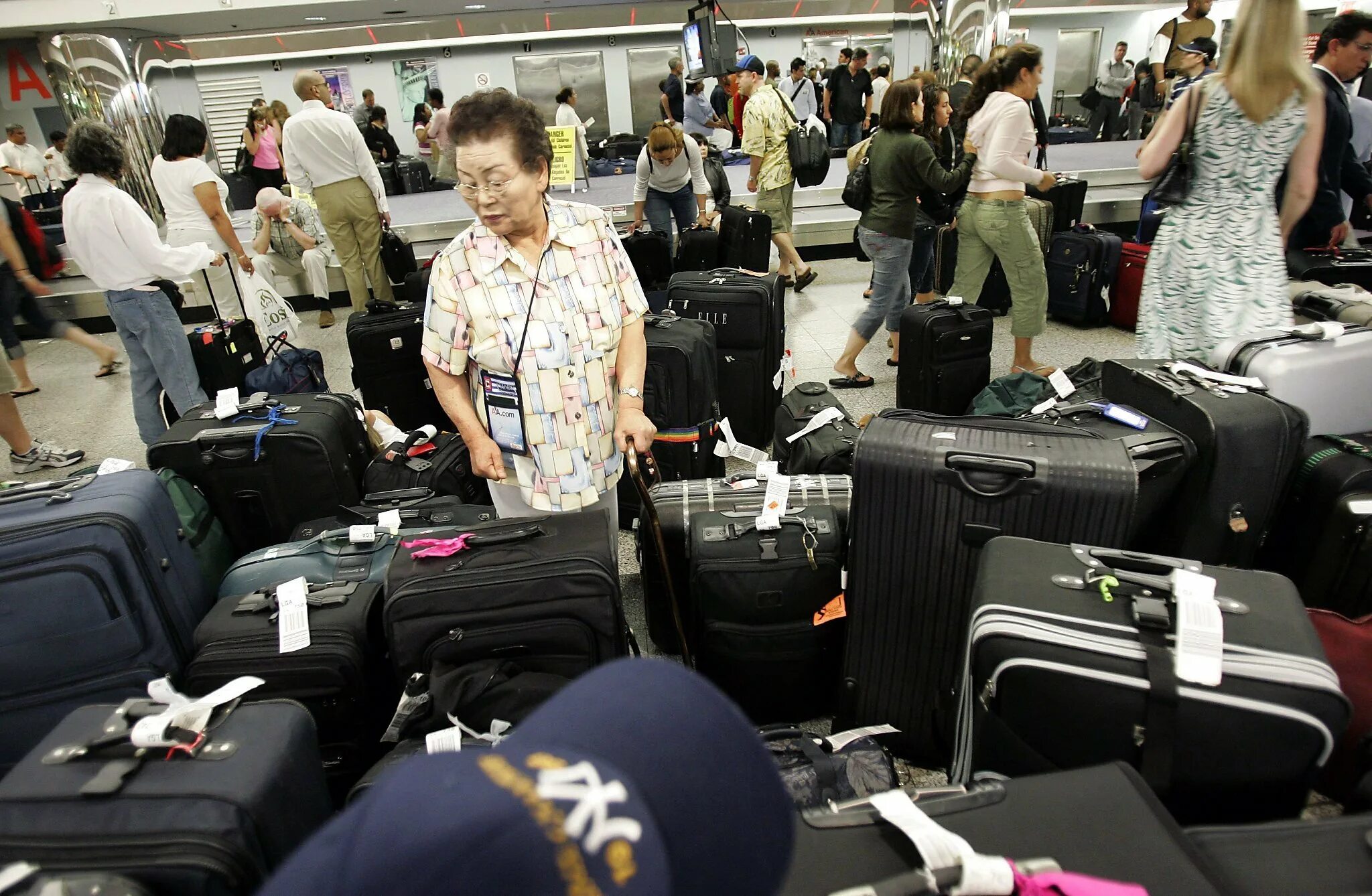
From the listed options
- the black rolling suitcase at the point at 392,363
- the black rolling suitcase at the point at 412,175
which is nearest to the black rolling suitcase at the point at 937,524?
the black rolling suitcase at the point at 392,363

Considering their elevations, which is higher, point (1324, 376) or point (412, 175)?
point (412, 175)

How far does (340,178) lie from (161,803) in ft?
16.2

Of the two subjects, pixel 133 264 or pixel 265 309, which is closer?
pixel 133 264

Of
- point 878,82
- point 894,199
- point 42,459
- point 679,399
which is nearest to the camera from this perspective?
point 679,399

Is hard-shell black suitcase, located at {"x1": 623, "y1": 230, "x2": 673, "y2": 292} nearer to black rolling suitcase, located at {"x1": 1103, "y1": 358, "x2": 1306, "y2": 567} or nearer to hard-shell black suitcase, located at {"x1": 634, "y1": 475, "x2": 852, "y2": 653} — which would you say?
hard-shell black suitcase, located at {"x1": 634, "y1": 475, "x2": 852, "y2": 653}

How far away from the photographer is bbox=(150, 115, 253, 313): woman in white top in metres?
4.28

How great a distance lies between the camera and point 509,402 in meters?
1.79

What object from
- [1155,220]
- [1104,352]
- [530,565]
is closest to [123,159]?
[530,565]

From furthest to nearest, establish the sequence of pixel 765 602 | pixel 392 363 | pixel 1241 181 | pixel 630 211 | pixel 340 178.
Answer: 1. pixel 630 211
2. pixel 340 178
3. pixel 392 363
4. pixel 1241 181
5. pixel 765 602

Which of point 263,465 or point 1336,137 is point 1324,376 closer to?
point 1336,137

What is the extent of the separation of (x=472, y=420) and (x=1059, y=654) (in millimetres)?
1342

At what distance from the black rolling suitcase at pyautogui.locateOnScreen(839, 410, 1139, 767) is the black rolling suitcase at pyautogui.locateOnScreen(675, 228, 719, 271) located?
143 inches

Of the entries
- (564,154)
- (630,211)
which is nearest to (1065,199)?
(564,154)

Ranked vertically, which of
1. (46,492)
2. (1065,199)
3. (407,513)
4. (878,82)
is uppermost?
(878,82)
